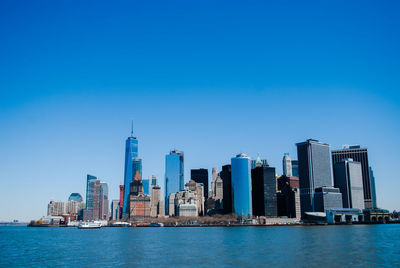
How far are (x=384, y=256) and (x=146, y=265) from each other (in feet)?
123

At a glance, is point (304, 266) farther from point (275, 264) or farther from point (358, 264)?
point (358, 264)

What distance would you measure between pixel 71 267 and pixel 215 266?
20079 millimetres

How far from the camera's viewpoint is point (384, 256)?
62812 millimetres

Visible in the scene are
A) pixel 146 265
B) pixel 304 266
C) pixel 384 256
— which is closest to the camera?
pixel 304 266

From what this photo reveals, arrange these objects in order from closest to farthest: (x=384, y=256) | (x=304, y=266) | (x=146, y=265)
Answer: (x=304, y=266)
(x=146, y=265)
(x=384, y=256)

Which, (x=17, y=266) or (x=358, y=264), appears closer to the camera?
(x=358, y=264)

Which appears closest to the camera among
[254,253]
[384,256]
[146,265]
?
[146,265]

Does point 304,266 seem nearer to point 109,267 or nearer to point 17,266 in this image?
point 109,267

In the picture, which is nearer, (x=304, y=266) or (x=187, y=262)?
(x=304, y=266)

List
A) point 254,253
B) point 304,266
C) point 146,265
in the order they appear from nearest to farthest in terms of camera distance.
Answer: point 304,266 < point 146,265 < point 254,253

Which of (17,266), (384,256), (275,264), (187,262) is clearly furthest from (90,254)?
(384,256)

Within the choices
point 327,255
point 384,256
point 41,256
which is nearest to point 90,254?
point 41,256

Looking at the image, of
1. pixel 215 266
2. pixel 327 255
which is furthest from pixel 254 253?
pixel 215 266

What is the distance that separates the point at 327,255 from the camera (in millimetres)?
63062
